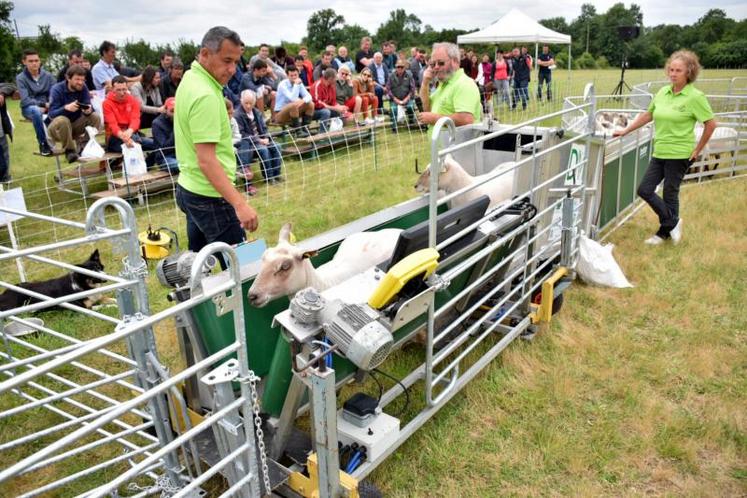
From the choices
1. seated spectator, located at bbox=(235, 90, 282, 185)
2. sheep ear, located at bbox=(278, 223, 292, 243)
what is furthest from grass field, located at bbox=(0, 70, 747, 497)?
seated spectator, located at bbox=(235, 90, 282, 185)

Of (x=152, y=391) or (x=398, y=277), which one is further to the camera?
(x=398, y=277)

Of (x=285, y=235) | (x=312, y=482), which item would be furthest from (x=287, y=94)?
(x=312, y=482)

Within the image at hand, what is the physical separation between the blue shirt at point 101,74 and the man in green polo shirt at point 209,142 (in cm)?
865

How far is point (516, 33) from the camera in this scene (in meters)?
18.0

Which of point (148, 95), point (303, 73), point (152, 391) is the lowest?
point (152, 391)

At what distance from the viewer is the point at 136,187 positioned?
8.39 metres

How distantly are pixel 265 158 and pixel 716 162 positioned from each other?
7.41m

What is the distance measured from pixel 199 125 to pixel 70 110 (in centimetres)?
683

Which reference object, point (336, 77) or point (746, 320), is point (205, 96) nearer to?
point (746, 320)

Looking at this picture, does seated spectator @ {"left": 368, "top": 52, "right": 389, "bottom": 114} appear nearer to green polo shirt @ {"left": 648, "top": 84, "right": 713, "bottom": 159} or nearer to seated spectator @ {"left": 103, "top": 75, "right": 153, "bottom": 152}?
seated spectator @ {"left": 103, "top": 75, "right": 153, "bottom": 152}

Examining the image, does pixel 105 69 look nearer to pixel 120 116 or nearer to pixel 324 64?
pixel 120 116

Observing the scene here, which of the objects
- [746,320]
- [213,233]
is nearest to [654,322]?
[746,320]

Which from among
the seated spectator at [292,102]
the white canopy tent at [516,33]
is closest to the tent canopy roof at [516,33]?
the white canopy tent at [516,33]

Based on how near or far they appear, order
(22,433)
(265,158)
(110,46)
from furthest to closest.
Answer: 1. (110,46)
2. (265,158)
3. (22,433)
